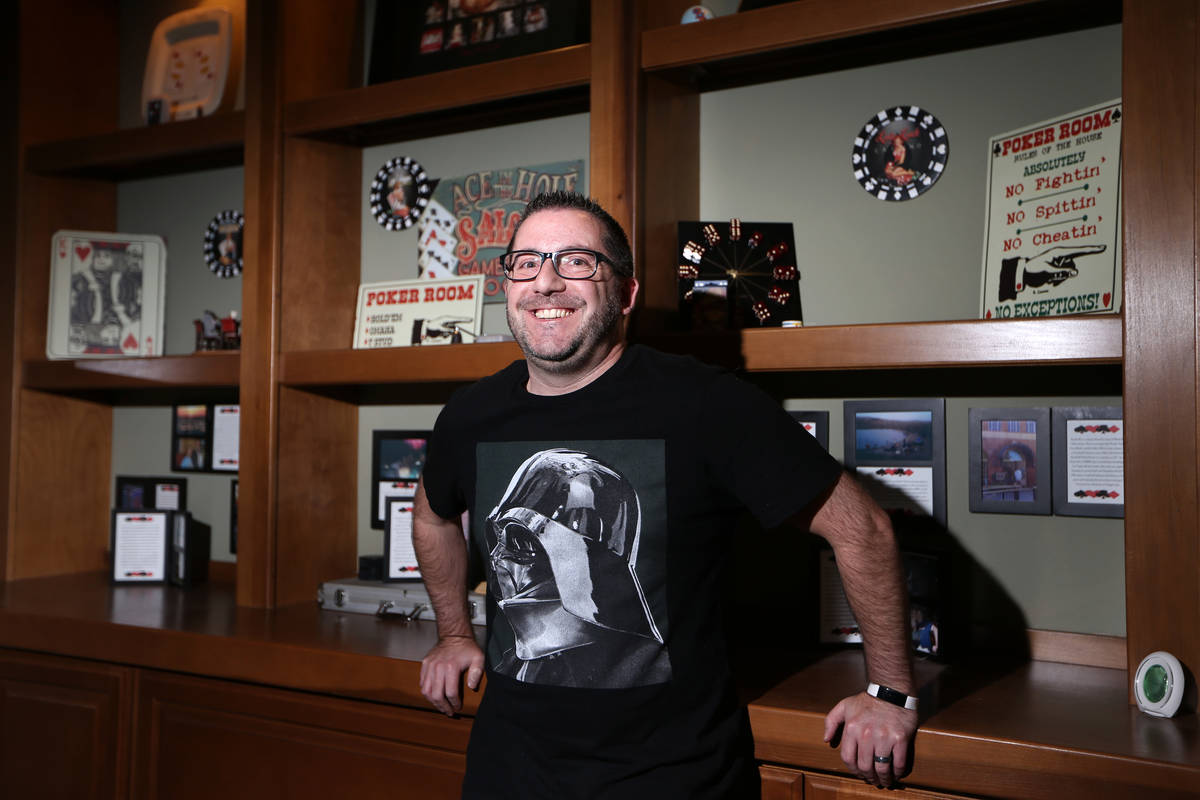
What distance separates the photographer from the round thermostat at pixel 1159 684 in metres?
1.62

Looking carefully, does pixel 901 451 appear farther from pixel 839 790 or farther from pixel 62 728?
pixel 62 728

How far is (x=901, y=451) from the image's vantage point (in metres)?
2.26

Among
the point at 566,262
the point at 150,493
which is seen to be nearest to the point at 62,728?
the point at 150,493

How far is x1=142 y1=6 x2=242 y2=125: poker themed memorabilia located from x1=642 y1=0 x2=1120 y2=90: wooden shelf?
A: 1.50 m

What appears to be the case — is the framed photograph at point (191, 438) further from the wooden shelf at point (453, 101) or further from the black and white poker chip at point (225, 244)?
the wooden shelf at point (453, 101)

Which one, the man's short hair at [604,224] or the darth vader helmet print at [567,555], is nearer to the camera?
the darth vader helmet print at [567,555]

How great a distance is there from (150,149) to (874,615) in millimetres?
2406

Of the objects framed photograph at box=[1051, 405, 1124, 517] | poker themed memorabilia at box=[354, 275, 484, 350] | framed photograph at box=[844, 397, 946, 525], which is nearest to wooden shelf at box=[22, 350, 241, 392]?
poker themed memorabilia at box=[354, 275, 484, 350]

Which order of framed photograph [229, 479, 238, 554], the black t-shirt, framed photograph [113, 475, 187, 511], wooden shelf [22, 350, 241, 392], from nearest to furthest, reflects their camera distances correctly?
the black t-shirt
wooden shelf [22, 350, 241, 392]
framed photograph [229, 479, 238, 554]
framed photograph [113, 475, 187, 511]

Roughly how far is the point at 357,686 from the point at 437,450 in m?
0.60

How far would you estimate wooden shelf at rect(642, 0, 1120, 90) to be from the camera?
6.32 feet

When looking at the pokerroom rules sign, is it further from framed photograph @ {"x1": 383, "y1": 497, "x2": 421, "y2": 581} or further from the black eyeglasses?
framed photograph @ {"x1": 383, "y1": 497, "x2": 421, "y2": 581}

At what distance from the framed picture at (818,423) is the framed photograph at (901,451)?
46mm

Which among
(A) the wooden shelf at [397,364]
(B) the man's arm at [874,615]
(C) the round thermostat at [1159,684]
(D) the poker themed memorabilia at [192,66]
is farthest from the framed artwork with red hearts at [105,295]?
(C) the round thermostat at [1159,684]
